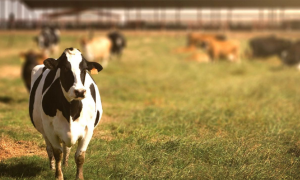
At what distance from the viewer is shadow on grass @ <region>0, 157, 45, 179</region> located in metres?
5.34

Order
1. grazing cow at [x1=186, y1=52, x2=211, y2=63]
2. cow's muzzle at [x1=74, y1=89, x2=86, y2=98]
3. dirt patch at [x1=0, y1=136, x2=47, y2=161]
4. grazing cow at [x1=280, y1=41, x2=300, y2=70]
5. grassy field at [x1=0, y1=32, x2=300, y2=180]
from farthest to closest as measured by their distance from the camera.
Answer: grazing cow at [x1=186, y1=52, x2=211, y2=63]
grazing cow at [x1=280, y1=41, x2=300, y2=70]
dirt patch at [x1=0, y1=136, x2=47, y2=161]
grassy field at [x1=0, y1=32, x2=300, y2=180]
cow's muzzle at [x1=74, y1=89, x2=86, y2=98]

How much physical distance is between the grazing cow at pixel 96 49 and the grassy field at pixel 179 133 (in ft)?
19.9

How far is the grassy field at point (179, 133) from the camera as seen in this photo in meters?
5.46

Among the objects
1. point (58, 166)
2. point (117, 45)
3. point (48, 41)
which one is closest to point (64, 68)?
point (58, 166)

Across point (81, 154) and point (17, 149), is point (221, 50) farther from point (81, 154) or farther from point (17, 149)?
point (81, 154)

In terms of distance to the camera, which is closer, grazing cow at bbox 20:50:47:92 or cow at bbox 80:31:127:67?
grazing cow at bbox 20:50:47:92

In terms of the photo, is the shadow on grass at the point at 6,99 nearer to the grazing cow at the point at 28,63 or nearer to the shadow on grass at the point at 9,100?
the shadow on grass at the point at 9,100

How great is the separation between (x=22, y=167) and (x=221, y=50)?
18407 millimetres

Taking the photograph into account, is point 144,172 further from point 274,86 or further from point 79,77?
point 274,86

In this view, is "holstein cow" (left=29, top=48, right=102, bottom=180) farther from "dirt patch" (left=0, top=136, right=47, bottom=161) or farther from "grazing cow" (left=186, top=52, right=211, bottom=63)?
"grazing cow" (left=186, top=52, right=211, bottom=63)

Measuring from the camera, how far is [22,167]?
555 centimetres

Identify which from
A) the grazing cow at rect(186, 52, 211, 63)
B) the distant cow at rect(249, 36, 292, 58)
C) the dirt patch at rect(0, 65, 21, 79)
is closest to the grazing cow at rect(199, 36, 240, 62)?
the grazing cow at rect(186, 52, 211, 63)

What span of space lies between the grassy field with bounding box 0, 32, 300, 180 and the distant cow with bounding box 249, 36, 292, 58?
9.66 meters

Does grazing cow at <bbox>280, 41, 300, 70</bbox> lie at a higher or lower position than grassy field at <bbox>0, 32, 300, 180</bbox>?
lower
